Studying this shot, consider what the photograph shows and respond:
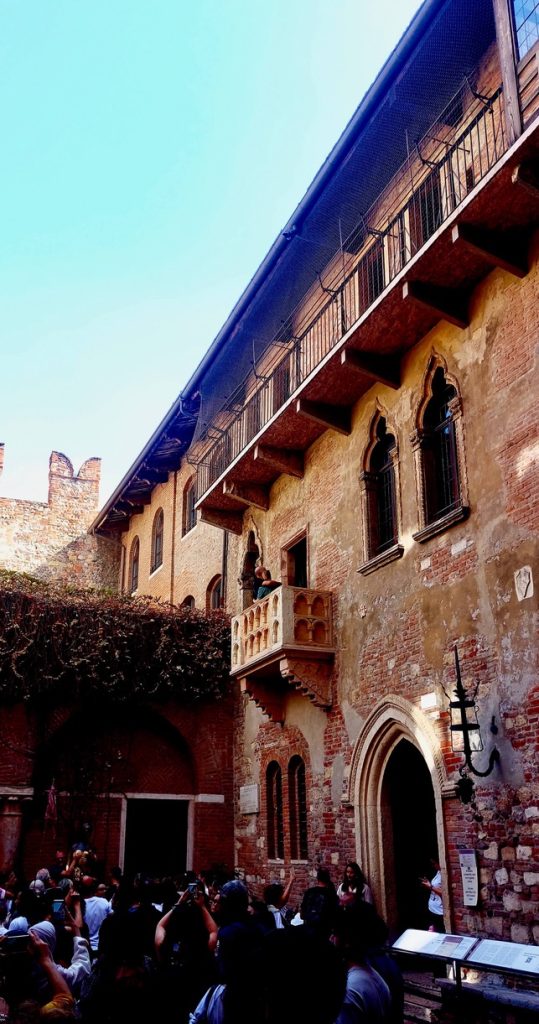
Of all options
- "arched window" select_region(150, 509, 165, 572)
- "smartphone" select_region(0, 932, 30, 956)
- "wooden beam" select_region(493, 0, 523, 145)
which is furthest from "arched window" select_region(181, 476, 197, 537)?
"smartphone" select_region(0, 932, 30, 956)

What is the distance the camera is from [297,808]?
14898 millimetres

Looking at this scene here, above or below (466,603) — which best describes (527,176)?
above

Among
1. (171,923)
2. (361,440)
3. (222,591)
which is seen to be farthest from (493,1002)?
(222,591)

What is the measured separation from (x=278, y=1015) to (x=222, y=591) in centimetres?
1538

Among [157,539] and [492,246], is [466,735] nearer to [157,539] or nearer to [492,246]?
[492,246]

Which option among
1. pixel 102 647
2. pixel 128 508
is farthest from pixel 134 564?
pixel 102 647

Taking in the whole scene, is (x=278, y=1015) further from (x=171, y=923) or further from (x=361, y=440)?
(x=361, y=440)

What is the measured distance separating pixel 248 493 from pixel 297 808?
553 cm

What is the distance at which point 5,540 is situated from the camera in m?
28.1

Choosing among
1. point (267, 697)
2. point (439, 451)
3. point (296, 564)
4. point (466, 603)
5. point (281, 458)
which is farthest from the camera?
point (296, 564)

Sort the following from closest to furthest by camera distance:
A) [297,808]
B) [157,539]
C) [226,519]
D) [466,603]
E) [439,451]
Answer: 1. [466,603]
2. [439,451]
3. [297,808]
4. [226,519]
5. [157,539]

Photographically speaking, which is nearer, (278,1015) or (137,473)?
(278,1015)

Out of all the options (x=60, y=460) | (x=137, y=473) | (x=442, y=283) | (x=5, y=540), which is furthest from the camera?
(x=60, y=460)

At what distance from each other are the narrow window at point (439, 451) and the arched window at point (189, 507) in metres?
10.8
